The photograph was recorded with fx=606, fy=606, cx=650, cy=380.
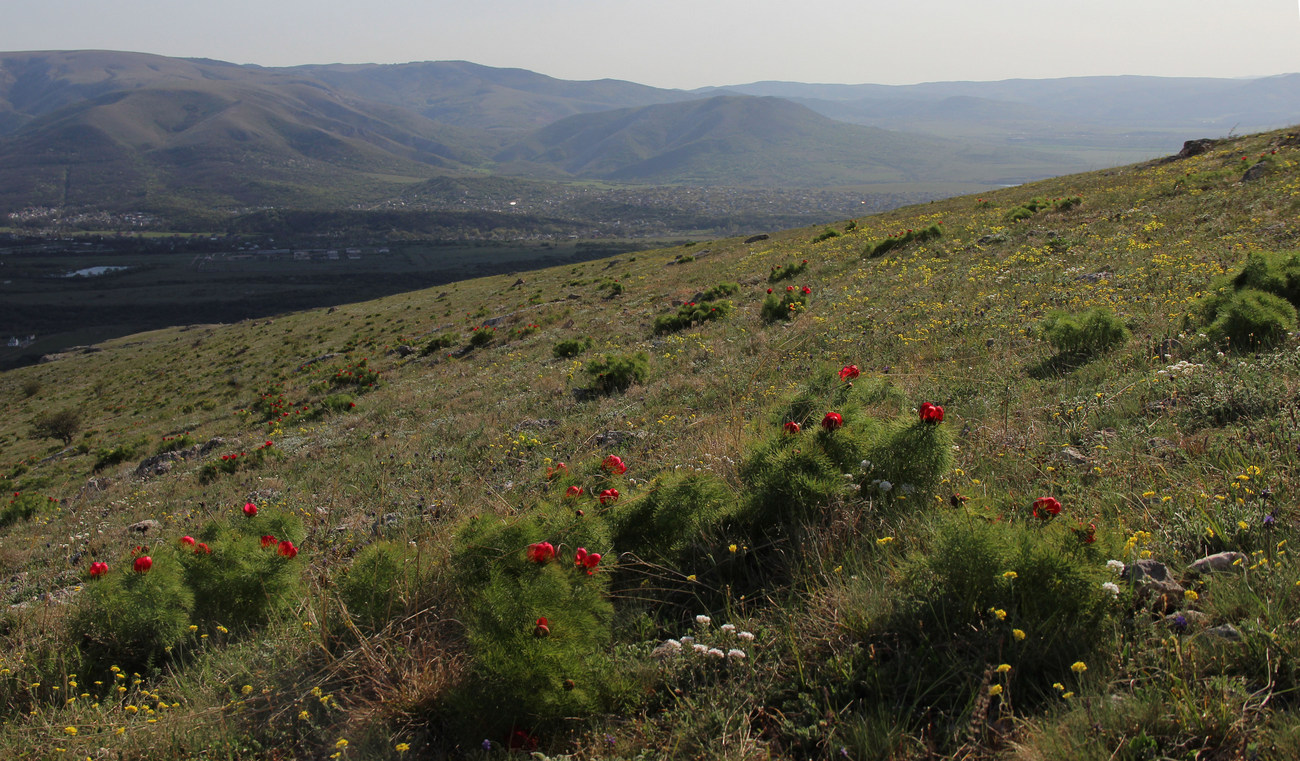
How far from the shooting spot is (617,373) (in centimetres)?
1084

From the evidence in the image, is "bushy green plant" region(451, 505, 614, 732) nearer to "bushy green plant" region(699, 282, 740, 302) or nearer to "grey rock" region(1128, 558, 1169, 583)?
"grey rock" region(1128, 558, 1169, 583)

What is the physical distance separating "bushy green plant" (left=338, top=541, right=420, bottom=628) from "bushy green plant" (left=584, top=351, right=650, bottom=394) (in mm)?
6959

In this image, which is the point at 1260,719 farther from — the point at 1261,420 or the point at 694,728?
the point at 1261,420

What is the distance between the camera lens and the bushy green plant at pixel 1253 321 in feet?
17.5

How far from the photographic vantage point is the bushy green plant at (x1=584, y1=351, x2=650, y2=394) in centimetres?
1077

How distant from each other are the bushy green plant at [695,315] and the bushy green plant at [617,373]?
4.02 meters

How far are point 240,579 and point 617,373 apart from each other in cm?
721

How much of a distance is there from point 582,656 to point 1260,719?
2467 mm

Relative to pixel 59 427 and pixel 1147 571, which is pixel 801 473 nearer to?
pixel 1147 571

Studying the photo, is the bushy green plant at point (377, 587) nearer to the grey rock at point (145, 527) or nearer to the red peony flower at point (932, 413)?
the red peony flower at point (932, 413)

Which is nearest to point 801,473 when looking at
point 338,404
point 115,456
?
point 338,404

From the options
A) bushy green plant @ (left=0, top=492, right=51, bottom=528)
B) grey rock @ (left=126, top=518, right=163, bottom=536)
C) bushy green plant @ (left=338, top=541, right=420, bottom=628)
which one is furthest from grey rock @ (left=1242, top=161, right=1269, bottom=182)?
bushy green plant @ (left=0, top=492, right=51, bottom=528)

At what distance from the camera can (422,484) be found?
7.86 metres

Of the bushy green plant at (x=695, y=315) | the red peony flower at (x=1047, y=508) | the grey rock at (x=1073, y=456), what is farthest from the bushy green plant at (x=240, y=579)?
the bushy green plant at (x=695, y=315)
